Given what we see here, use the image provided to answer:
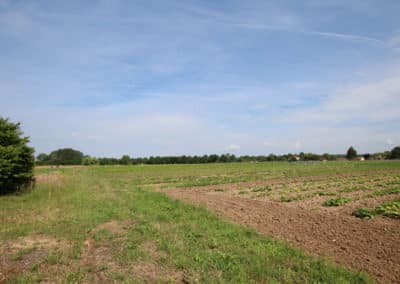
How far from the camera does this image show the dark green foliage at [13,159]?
14758mm

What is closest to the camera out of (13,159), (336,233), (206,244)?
(206,244)

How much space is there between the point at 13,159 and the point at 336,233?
1688 centimetres

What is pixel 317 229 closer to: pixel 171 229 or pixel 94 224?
pixel 171 229

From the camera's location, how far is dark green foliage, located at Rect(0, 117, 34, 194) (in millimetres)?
14758

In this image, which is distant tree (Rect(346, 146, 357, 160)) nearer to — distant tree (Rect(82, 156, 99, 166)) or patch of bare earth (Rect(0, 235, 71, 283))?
distant tree (Rect(82, 156, 99, 166))

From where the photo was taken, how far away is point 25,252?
6.33m

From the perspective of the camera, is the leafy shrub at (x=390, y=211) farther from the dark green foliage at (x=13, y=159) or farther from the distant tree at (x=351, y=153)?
the distant tree at (x=351, y=153)

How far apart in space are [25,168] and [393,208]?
20.3 metres

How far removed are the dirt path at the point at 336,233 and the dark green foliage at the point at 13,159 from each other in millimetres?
12537

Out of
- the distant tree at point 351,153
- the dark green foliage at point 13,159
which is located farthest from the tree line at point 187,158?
the dark green foliage at point 13,159

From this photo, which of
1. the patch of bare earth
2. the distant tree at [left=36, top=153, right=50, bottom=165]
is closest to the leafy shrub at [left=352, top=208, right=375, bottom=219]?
the patch of bare earth

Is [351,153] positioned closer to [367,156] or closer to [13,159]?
[367,156]

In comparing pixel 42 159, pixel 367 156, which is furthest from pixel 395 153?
pixel 42 159

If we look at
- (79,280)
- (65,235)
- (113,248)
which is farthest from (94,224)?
(79,280)
